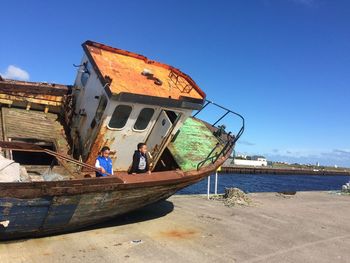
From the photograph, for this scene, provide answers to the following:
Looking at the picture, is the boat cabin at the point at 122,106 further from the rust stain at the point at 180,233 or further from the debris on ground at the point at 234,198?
the debris on ground at the point at 234,198

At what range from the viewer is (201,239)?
7824mm

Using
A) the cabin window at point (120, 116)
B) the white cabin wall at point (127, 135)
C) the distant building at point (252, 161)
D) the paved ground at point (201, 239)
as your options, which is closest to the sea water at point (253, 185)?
the paved ground at point (201, 239)

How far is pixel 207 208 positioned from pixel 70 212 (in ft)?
17.3

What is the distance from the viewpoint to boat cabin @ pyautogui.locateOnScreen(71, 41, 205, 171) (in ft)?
28.5

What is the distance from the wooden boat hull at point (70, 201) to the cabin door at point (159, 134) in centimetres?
135

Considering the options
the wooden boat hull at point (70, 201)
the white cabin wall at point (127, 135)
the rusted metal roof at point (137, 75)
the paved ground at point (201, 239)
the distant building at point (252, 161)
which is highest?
the distant building at point (252, 161)

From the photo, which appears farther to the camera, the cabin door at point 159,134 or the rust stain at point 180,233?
the cabin door at point 159,134

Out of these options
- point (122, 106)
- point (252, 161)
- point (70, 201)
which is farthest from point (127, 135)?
point (252, 161)

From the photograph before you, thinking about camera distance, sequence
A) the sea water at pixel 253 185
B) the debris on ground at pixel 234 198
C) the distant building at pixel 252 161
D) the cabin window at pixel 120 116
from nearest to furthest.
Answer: the cabin window at pixel 120 116, the debris on ground at pixel 234 198, the sea water at pixel 253 185, the distant building at pixel 252 161

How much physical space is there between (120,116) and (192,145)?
8.92 ft

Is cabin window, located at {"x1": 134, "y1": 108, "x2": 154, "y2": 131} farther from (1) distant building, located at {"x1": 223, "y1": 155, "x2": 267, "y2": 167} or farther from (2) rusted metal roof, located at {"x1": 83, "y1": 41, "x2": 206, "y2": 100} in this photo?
(1) distant building, located at {"x1": 223, "y1": 155, "x2": 267, "y2": 167}

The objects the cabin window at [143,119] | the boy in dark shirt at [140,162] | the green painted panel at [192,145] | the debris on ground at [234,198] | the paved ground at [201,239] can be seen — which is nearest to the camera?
the paved ground at [201,239]

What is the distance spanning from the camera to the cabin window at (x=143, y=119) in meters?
9.12

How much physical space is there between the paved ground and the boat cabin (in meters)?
1.70
